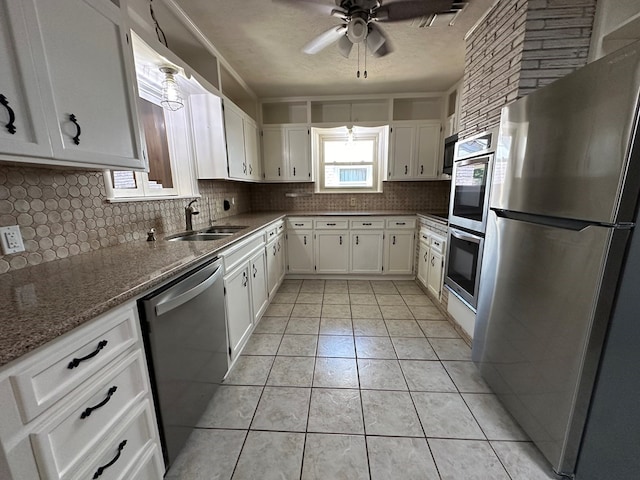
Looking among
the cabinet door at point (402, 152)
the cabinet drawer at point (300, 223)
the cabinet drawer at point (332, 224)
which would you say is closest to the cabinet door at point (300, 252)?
the cabinet drawer at point (300, 223)

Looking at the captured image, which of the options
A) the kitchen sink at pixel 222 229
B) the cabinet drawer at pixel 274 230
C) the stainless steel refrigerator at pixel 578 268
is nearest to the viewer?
the stainless steel refrigerator at pixel 578 268

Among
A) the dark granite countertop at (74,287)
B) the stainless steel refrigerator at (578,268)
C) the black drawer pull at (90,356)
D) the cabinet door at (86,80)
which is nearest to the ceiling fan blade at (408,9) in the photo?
the stainless steel refrigerator at (578,268)

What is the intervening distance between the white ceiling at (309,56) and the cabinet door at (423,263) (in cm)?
201

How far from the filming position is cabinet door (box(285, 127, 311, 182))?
3.79 metres

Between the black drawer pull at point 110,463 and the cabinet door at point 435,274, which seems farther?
the cabinet door at point 435,274

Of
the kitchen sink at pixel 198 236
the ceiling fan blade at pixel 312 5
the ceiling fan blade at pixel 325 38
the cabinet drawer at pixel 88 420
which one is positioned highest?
the ceiling fan blade at pixel 312 5

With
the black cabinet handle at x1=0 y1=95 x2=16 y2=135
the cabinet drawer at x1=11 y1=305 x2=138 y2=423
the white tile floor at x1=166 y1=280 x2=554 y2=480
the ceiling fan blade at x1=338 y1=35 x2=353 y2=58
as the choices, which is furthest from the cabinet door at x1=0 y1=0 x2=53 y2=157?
the ceiling fan blade at x1=338 y1=35 x2=353 y2=58

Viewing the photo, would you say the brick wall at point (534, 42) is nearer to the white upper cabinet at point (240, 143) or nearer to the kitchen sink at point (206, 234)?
the kitchen sink at point (206, 234)

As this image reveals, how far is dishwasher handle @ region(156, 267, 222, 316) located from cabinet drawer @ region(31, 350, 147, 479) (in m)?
0.17

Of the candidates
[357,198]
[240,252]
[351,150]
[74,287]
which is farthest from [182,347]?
[351,150]

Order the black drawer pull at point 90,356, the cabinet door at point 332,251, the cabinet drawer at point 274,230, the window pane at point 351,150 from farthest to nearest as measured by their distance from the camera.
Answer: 1. the window pane at point 351,150
2. the cabinet door at point 332,251
3. the cabinet drawer at point 274,230
4. the black drawer pull at point 90,356

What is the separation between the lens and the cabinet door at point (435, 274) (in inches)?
109

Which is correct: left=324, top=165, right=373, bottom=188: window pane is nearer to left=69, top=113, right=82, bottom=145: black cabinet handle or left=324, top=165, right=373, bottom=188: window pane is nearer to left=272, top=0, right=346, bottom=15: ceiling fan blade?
left=272, top=0, right=346, bottom=15: ceiling fan blade

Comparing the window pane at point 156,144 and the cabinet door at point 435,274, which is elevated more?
the window pane at point 156,144
